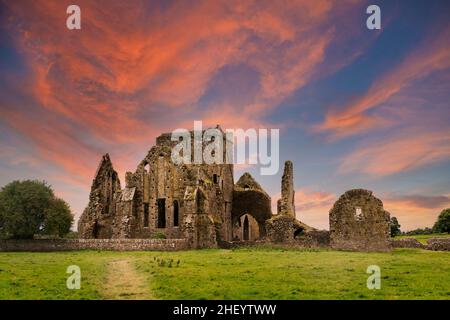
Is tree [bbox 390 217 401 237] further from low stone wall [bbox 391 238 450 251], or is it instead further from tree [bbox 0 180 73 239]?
tree [bbox 0 180 73 239]

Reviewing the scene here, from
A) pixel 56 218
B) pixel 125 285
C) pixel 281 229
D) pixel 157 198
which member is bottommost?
pixel 125 285

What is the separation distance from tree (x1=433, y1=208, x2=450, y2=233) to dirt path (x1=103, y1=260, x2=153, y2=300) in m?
69.8

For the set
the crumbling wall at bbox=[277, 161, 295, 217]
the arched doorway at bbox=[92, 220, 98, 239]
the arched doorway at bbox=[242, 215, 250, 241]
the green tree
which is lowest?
the arched doorway at bbox=[242, 215, 250, 241]

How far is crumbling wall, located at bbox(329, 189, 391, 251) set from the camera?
4238 cm

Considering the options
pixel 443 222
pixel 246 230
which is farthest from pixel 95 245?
pixel 443 222

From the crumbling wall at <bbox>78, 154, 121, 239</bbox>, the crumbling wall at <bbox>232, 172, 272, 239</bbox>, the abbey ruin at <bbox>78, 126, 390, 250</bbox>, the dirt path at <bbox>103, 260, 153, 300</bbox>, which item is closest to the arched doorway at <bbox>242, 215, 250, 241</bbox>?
the abbey ruin at <bbox>78, 126, 390, 250</bbox>

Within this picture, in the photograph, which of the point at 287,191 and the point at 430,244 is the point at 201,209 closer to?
the point at 287,191

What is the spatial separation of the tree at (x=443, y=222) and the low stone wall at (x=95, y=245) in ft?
187

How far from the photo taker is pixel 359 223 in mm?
43125

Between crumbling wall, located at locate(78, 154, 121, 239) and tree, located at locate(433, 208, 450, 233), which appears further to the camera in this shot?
tree, located at locate(433, 208, 450, 233)

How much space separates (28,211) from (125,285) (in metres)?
33.7

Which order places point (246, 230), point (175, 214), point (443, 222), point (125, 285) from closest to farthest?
point (125, 285) → point (175, 214) → point (246, 230) → point (443, 222)

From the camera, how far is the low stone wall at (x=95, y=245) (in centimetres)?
3912
